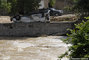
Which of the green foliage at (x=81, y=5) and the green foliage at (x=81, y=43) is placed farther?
the green foliage at (x=81, y=5)

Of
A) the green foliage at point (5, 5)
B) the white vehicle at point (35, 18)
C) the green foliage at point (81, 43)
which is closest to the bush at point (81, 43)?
the green foliage at point (81, 43)

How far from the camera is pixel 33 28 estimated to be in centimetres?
1261

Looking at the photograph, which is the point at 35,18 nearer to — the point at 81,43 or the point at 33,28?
the point at 33,28

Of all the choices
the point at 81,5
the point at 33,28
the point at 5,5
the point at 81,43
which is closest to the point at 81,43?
the point at 81,43

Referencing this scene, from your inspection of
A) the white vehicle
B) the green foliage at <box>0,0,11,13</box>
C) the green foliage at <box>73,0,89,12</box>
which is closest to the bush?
the white vehicle

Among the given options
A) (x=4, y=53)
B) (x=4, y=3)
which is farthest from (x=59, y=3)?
(x=4, y=53)

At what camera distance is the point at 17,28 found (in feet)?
41.2

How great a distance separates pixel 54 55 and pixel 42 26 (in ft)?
17.9

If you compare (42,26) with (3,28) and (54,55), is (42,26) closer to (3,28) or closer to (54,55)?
(3,28)

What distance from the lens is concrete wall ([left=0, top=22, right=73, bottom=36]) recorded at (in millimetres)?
12523

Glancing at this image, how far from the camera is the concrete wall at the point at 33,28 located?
493 inches

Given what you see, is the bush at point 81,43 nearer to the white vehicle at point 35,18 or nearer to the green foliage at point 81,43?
the green foliage at point 81,43

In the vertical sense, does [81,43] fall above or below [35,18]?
above

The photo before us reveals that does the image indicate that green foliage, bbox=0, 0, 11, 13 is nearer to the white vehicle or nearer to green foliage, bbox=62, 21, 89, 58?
the white vehicle
